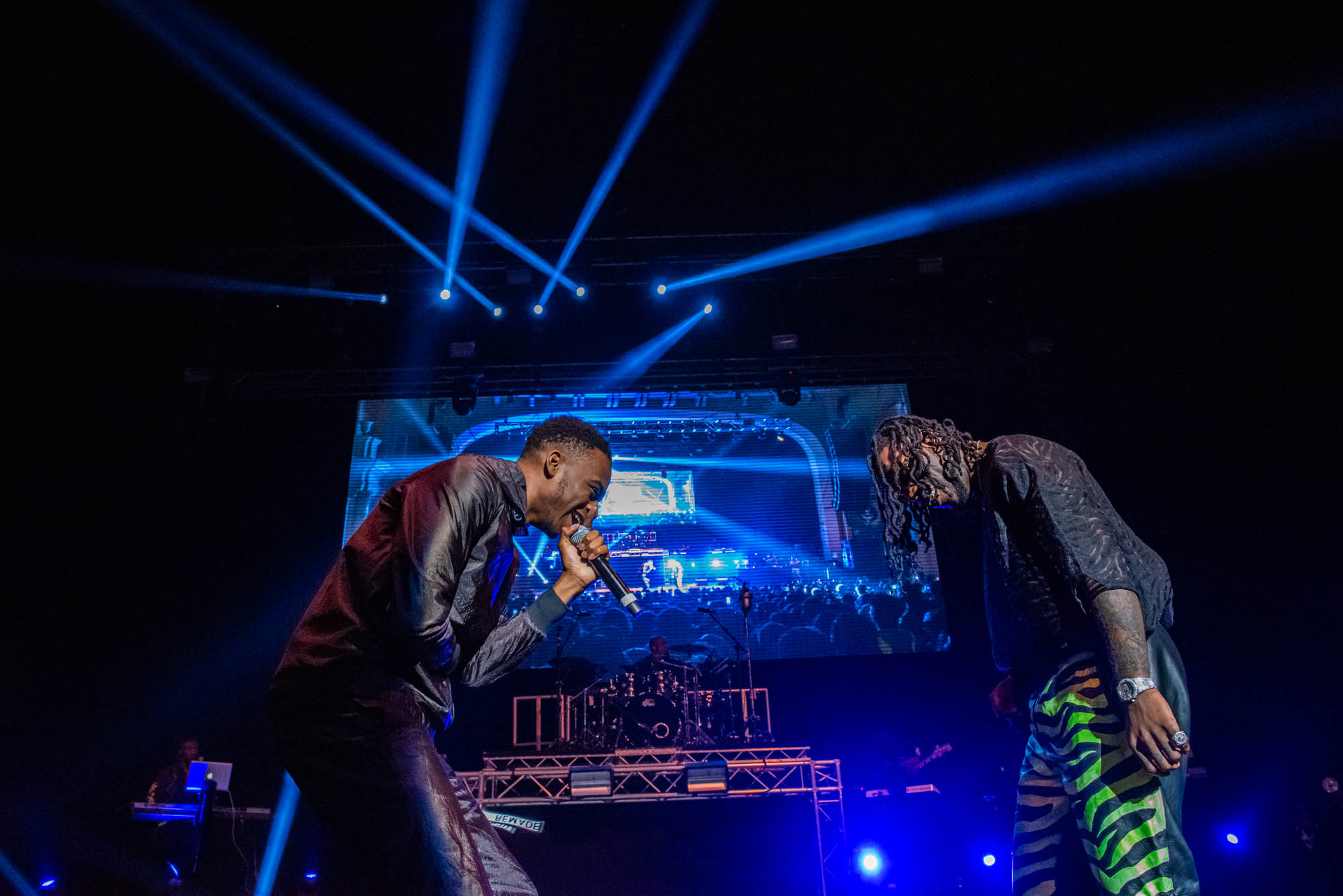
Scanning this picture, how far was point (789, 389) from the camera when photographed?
27.4 feet

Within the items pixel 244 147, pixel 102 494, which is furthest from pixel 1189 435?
pixel 102 494

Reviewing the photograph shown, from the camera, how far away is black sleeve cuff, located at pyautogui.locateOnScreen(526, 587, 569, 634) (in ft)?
8.63

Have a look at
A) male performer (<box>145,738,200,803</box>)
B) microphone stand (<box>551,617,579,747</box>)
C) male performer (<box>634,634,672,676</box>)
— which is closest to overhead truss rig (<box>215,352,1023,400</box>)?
microphone stand (<box>551,617,579,747</box>)

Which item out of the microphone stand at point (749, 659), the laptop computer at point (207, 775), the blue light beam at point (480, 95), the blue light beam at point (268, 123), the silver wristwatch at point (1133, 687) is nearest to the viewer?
the silver wristwatch at point (1133, 687)

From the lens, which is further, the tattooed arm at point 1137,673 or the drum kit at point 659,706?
the drum kit at point 659,706

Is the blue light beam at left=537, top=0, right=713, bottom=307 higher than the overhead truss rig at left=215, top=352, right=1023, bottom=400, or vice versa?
the blue light beam at left=537, top=0, right=713, bottom=307

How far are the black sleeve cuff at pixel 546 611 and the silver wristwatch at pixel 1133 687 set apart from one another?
1.61 m

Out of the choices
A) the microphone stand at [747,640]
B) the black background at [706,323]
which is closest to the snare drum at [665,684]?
the microphone stand at [747,640]

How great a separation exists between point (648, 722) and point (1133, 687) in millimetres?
5578

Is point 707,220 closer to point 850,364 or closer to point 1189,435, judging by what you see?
point 850,364

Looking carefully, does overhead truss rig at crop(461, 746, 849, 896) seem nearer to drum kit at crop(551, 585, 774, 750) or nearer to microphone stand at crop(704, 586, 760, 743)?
drum kit at crop(551, 585, 774, 750)

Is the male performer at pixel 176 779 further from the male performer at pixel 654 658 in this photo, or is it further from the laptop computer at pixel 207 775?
the male performer at pixel 654 658

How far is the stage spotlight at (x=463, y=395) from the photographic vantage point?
834 cm

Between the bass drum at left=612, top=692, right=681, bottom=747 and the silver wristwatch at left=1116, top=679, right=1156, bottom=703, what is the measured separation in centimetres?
544
